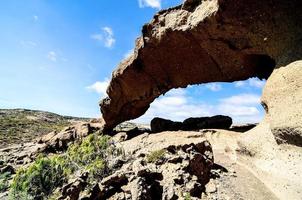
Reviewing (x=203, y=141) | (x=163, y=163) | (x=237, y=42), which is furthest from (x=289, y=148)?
(x=237, y=42)

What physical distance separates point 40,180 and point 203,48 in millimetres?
9366

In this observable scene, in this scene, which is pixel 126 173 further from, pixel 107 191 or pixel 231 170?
pixel 231 170

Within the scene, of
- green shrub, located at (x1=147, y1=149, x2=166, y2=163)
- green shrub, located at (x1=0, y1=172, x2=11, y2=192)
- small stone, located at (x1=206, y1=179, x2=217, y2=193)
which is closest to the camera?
small stone, located at (x1=206, y1=179, x2=217, y2=193)

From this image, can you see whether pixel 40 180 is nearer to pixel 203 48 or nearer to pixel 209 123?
pixel 203 48

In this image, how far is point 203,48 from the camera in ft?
55.5

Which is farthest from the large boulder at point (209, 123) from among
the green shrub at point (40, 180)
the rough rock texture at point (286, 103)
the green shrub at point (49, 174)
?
the green shrub at point (40, 180)

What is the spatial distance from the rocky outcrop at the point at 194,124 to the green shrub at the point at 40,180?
7.00m

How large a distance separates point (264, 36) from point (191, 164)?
6412mm

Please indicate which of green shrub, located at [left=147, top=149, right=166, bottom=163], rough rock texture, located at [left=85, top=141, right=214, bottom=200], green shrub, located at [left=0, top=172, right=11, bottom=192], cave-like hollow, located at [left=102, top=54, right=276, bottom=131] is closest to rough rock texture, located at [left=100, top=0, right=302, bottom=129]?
cave-like hollow, located at [left=102, top=54, right=276, bottom=131]

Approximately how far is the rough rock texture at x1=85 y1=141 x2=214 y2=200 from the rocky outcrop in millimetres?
8931

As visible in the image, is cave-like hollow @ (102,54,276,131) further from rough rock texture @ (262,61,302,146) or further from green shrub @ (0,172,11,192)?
green shrub @ (0,172,11,192)

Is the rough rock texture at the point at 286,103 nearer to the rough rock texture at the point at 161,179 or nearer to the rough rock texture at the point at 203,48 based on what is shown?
the rough rock texture at the point at 203,48

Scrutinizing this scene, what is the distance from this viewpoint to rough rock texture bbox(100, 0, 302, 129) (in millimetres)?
13227

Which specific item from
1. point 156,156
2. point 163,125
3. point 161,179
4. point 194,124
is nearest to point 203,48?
point 194,124
